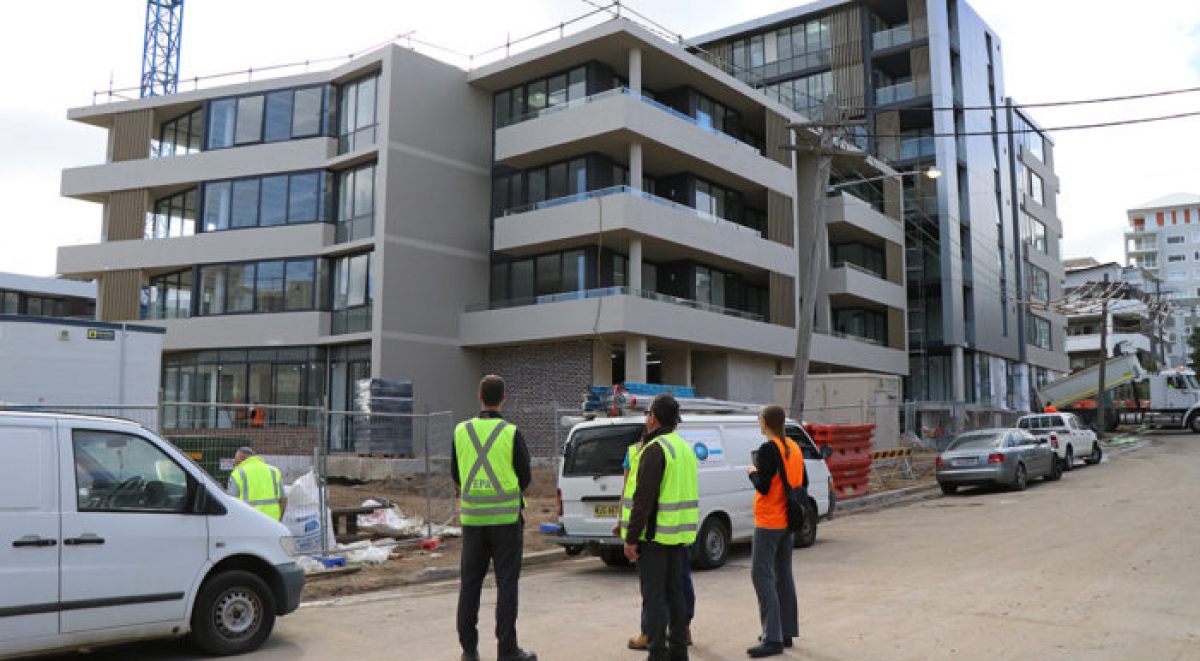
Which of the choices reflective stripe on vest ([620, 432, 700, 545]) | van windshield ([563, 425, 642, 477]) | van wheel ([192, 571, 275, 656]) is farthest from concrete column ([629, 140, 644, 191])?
reflective stripe on vest ([620, 432, 700, 545])

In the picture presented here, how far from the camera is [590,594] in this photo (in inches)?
380

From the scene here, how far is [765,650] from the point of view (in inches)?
257

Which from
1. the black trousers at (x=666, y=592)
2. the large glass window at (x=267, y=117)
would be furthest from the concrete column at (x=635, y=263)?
the black trousers at (x=666, y=592)

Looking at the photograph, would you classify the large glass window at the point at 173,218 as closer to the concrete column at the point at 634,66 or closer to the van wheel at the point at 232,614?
the concrete column at the point at 634,66

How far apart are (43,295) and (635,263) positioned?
3583 centimetres

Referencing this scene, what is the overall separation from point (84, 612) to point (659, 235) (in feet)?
80.3

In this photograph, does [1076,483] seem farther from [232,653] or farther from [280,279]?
[280,279]

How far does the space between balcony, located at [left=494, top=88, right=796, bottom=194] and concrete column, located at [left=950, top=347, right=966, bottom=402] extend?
18.2 m

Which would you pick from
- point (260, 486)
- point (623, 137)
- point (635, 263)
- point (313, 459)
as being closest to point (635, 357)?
point (635, 263)

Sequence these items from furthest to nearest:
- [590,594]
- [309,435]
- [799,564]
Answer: [309,435] < [799,564] < [590,594]

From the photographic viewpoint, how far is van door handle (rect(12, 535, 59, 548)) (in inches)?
240

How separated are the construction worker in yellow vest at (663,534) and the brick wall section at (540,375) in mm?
21616

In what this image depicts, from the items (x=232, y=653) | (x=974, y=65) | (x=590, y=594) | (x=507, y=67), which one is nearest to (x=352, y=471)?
(x=590, y=594)

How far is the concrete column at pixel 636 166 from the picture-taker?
2923 centimetres
